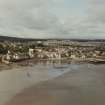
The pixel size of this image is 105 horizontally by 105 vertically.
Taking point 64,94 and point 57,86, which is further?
point 57,86

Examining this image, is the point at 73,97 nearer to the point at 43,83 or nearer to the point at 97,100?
the point at 97,100

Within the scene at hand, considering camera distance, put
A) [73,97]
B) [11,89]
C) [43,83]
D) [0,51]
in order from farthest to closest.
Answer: [0,51]
[43,83]
[11,89]
[73,97]

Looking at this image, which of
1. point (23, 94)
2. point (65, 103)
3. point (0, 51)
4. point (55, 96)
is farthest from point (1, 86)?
point (0, 51)

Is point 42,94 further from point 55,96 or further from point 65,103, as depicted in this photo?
point 65,103

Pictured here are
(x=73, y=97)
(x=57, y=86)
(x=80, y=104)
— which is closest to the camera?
(x=80, y=104)

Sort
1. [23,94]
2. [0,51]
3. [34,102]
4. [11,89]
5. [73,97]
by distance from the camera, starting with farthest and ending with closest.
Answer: [0,51] < [11,89] < [23,94] < [73,97] < [34,102]

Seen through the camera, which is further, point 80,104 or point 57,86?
point 57,86

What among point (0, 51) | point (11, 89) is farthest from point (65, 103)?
point (0, 51)

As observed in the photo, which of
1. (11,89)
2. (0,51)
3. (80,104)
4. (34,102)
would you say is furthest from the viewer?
(0,51)
